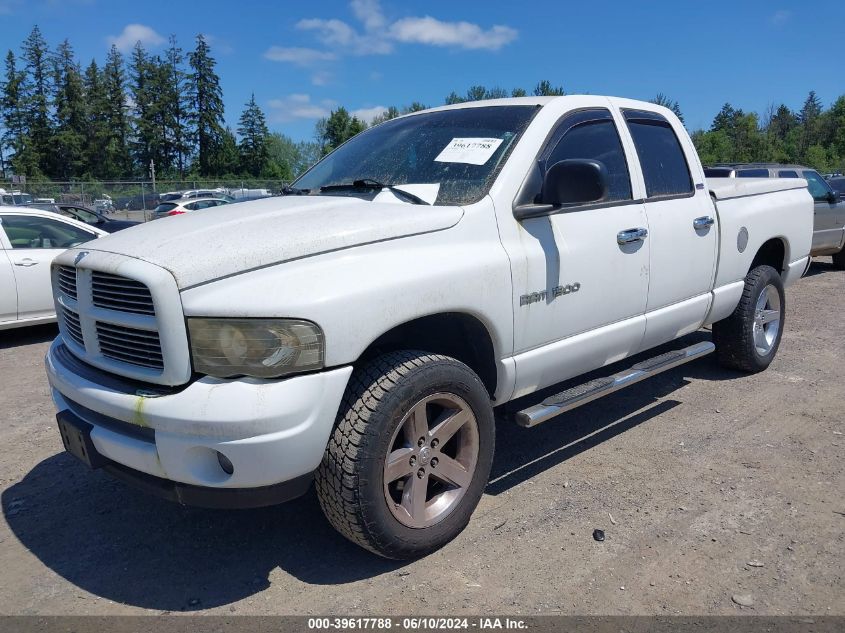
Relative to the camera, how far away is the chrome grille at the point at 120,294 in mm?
2541

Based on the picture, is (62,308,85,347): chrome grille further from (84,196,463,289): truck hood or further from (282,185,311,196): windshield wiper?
(282,185,311,196): windshield wiper

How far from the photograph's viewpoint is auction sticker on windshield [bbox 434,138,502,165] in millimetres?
3426

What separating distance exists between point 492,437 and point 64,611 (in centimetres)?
192

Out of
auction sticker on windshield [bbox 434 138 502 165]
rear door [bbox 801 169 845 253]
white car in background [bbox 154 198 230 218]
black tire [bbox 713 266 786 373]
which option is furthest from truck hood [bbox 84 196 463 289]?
white car in background [bbox 154 198 230 218]

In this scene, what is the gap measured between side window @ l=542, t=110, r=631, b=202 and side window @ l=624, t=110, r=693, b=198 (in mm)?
206

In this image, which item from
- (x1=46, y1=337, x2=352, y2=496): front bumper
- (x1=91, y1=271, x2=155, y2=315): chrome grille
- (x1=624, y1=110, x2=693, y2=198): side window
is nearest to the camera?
(x1=46, y1=337, x2=352, y2=496): front bumper

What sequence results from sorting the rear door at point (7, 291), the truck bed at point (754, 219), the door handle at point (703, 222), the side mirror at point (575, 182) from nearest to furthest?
the side mirror at point (575, 182)
the door handle at point (703, 222)
the truck bed at point (754, 219)
the rear door at point (7, 291)

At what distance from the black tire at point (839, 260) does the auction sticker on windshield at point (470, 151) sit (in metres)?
11.3

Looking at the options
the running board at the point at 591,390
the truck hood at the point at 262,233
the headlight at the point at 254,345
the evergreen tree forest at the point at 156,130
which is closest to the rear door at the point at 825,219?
the running board at the point at 591,390

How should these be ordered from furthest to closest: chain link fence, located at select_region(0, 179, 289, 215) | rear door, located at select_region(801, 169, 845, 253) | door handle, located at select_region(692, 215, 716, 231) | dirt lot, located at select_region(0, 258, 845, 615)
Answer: chain link fence, located at select_region(0, 179, 289, 215)
rear door, located at select_region(801, 169, 845, 253)
door handle, located at select_region(692, 215, 716, 231)
dirt lot, located at select_region(0, 258, 845, 615)

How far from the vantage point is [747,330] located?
527cm

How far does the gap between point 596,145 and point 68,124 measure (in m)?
89.3

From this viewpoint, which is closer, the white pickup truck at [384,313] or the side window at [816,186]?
the white pickup truck at [384,313]

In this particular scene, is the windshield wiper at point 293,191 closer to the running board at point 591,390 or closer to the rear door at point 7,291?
the running board at point 591,390
